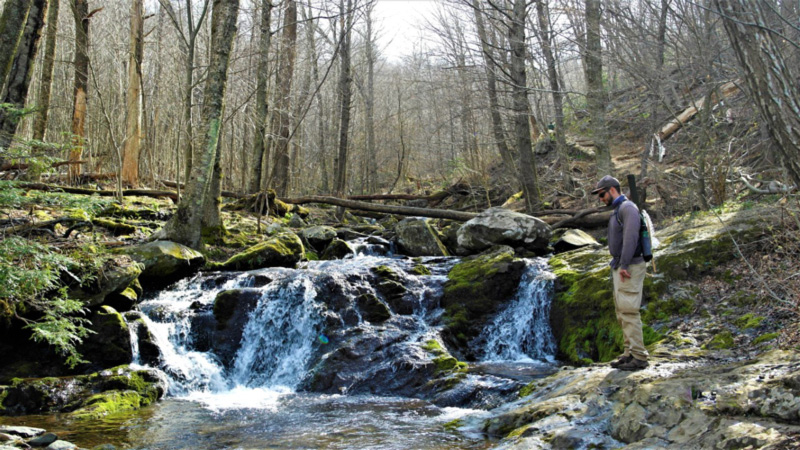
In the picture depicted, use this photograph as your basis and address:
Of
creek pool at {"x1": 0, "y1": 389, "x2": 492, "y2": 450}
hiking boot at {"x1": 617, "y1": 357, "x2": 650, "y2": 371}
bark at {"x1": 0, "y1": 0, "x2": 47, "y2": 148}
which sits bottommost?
creek pool at {"x1": 0, "y1": 389, "x2": 492, "y2": 450}

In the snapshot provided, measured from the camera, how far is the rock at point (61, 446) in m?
4.99

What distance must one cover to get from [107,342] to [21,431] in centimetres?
249

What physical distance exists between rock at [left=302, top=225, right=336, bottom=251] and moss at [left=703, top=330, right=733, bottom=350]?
364 inches

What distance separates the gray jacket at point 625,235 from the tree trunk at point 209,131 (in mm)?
7667

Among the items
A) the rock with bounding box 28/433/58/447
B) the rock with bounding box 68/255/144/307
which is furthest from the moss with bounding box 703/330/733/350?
the rock with bounding box 68/255/144/307

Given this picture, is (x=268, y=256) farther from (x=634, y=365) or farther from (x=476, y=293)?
(x=634, y=365)

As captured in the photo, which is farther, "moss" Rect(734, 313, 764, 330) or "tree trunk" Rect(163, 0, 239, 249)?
"tree trunk" Rect(163, 0, 239, 249)

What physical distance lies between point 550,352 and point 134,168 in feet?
41.8

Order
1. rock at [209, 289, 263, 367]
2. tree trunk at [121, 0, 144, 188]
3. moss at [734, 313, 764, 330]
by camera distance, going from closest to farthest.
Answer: moss at [734, 313, 764, 330]
rock at [209, 289, 263, 367]
tree trunk at [121, 0, 144, 188]

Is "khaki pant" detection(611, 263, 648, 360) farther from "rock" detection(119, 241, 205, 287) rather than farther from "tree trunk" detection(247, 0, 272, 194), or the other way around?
"tree trunk" detection(247, 0, 272, 194)

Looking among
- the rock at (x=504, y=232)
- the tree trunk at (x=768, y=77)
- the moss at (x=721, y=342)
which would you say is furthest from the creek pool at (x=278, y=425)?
the rock at (x=504, y=232)

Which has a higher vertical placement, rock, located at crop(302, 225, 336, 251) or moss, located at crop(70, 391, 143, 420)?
rock, located at crop(302, 225, 336, 251)

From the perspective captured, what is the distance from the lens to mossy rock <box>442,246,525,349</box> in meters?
9.32

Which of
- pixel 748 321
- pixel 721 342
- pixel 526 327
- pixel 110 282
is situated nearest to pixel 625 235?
pixel 721 342
